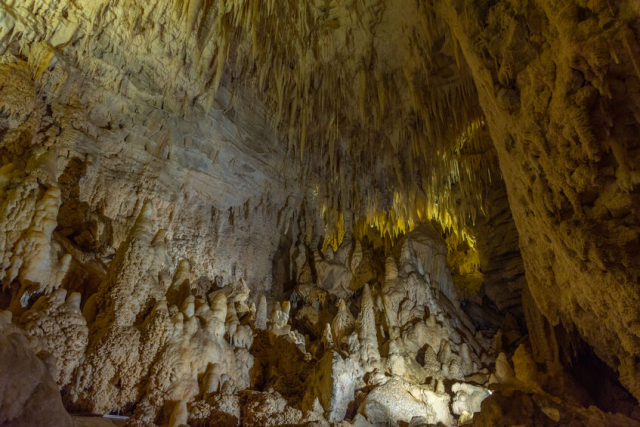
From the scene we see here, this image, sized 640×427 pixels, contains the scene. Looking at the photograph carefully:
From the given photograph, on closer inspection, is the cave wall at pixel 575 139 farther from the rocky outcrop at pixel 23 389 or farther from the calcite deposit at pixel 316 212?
the rocky outcrop at pixel 23 389

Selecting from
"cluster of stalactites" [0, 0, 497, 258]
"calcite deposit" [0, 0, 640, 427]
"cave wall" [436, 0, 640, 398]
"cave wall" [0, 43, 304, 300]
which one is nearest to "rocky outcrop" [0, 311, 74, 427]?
"calcite deposit" [0, 0, 640, 427]

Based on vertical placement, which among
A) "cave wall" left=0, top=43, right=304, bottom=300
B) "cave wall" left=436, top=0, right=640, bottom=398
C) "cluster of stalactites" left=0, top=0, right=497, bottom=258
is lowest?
"cave wall" left=436, top=0, right=640, bottom=398

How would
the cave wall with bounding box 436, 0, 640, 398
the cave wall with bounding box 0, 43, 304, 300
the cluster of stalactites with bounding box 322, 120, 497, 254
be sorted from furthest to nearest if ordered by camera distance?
the cluster of stalactites with bounding box 322, 120, 497, 254 < the cave wall with bounding box 0, 43, 304, 300 < the cave wall with bounding box 436, 0, 640, 398

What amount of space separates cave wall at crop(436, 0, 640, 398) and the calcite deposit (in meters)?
0.02

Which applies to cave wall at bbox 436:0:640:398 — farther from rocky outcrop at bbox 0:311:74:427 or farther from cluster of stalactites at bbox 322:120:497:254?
cluster of stalactites at bbox 322:120:497:254

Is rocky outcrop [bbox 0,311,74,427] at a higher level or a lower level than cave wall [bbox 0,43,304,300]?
lower

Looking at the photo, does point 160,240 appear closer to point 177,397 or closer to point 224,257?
point 177,397

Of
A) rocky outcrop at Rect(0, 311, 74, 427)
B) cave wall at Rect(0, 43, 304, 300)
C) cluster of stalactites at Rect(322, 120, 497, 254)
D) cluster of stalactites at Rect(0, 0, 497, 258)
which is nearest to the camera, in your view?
rocky outcrop at Rect(0, 311, 74, 427)

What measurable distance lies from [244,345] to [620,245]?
5.62 metres

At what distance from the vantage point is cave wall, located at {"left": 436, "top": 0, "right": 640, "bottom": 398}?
364cm

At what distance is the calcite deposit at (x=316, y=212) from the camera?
4.07 m

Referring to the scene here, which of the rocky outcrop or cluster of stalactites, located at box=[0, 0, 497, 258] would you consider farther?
cluster of stalactites, located at box=[0, 0, 497, 258]

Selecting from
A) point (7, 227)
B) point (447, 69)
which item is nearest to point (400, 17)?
point (447, 69)

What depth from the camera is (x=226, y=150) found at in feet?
34.4
